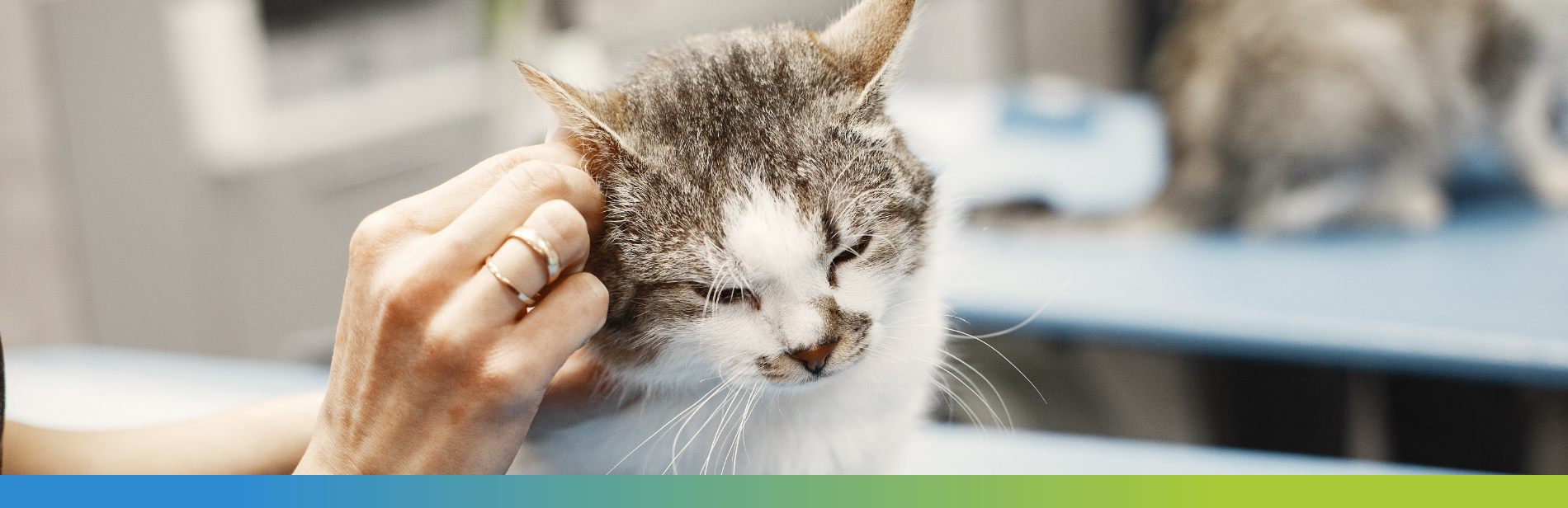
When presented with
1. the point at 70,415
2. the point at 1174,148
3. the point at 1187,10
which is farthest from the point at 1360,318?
the point at 70,415

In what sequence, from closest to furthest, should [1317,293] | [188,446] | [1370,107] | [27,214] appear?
[188,446] < [1317,293] < [1370,107] < [27,214]

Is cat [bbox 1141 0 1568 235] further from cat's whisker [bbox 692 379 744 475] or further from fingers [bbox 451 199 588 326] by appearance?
fingers [bbox 451 199 588 326]

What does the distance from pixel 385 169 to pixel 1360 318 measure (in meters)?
1.98

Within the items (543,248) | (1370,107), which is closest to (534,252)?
(543,248)

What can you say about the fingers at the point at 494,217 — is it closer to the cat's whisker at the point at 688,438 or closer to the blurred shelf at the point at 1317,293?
the cat's whisker at the point at 688,438

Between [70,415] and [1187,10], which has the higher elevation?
[1187,10]

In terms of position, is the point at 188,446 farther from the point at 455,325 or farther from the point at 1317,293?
the point at 1317,293

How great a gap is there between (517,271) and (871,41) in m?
0.29

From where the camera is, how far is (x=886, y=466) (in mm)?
655

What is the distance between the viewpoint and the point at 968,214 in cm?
120

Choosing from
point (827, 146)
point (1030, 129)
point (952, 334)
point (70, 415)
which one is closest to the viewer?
point (827, 146)

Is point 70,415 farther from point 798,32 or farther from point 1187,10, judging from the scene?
point 1187,10

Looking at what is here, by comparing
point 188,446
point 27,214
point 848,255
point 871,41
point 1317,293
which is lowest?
point 27,214

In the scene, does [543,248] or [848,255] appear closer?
[543,248]
